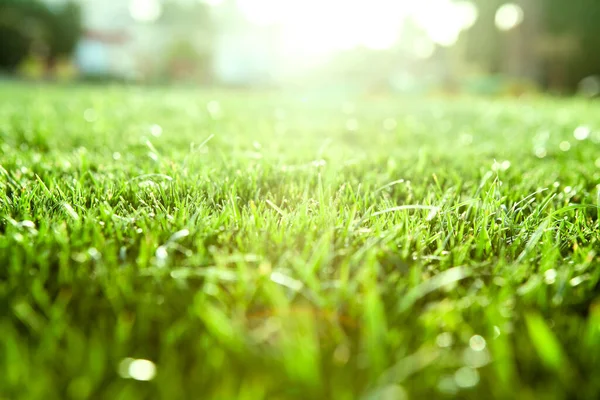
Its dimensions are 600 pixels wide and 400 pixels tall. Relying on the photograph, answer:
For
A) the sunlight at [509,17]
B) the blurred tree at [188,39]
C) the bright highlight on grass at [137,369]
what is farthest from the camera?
the blurred tree at [188,39]

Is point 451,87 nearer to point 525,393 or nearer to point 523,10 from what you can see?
point 523,10

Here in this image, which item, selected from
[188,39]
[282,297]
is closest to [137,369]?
[282,297]

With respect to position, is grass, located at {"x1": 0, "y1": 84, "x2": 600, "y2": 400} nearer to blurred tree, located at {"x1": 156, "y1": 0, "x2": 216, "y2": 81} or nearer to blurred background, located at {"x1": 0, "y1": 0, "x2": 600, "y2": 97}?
blurred background, located at {"x1": 0, "y1": 0, "x2": 600, "y2": 97}

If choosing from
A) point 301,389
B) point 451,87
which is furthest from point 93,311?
point 451,87

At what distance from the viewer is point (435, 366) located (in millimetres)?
864

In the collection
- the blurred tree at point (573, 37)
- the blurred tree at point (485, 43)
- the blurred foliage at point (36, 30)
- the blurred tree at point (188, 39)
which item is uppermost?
the blurred tree at point (188, 39)

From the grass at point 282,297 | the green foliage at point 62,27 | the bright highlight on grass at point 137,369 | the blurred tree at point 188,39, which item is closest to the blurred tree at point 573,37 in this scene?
the blurred tree at point 188,39

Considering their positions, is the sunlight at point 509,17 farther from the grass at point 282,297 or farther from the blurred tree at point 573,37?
the grass at point 282,297

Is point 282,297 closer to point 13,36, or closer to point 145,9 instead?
point 13,36

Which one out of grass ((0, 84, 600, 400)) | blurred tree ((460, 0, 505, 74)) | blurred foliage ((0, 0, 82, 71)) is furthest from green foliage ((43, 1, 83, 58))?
grass ((0, 84, 600, 400))

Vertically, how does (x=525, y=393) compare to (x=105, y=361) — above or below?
below

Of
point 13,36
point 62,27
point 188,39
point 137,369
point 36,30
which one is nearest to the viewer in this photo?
point 137,369

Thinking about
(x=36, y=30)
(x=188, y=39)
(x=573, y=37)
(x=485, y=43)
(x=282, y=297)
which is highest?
(x=188, y=39)

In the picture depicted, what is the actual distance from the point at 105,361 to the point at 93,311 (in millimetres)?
198
